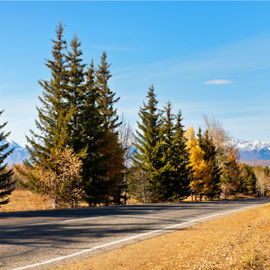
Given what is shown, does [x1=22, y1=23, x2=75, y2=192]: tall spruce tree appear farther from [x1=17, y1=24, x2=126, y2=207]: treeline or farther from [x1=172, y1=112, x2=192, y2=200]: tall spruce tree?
[x1=172, y1=112, x2=192, y2=200]: tall spruce tree

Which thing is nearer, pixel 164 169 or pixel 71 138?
pixel 71 138

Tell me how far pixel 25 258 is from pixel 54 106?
20973 mm

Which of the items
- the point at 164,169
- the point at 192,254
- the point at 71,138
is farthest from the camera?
the point at 164,169

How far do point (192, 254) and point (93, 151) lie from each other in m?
20.7

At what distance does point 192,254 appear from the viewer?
5.84m

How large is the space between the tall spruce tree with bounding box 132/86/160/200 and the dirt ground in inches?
913

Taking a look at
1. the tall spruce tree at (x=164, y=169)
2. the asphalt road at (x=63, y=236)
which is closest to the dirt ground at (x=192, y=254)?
the asphalt road at (x=63, y=236)

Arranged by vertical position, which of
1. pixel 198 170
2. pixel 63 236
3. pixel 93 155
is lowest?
pixel 63 236

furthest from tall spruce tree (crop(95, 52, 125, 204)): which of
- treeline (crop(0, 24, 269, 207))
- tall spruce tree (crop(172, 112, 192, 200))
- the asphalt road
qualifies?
the asphalt road

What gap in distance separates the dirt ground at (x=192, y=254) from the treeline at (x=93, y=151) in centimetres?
1445

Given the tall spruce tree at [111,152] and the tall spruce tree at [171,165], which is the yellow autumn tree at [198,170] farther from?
the tall spruce tree at [111,152]

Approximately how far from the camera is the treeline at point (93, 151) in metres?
21.7

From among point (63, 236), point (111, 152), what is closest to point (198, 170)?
point (111, 152)

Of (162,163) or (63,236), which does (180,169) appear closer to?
(162,163)
